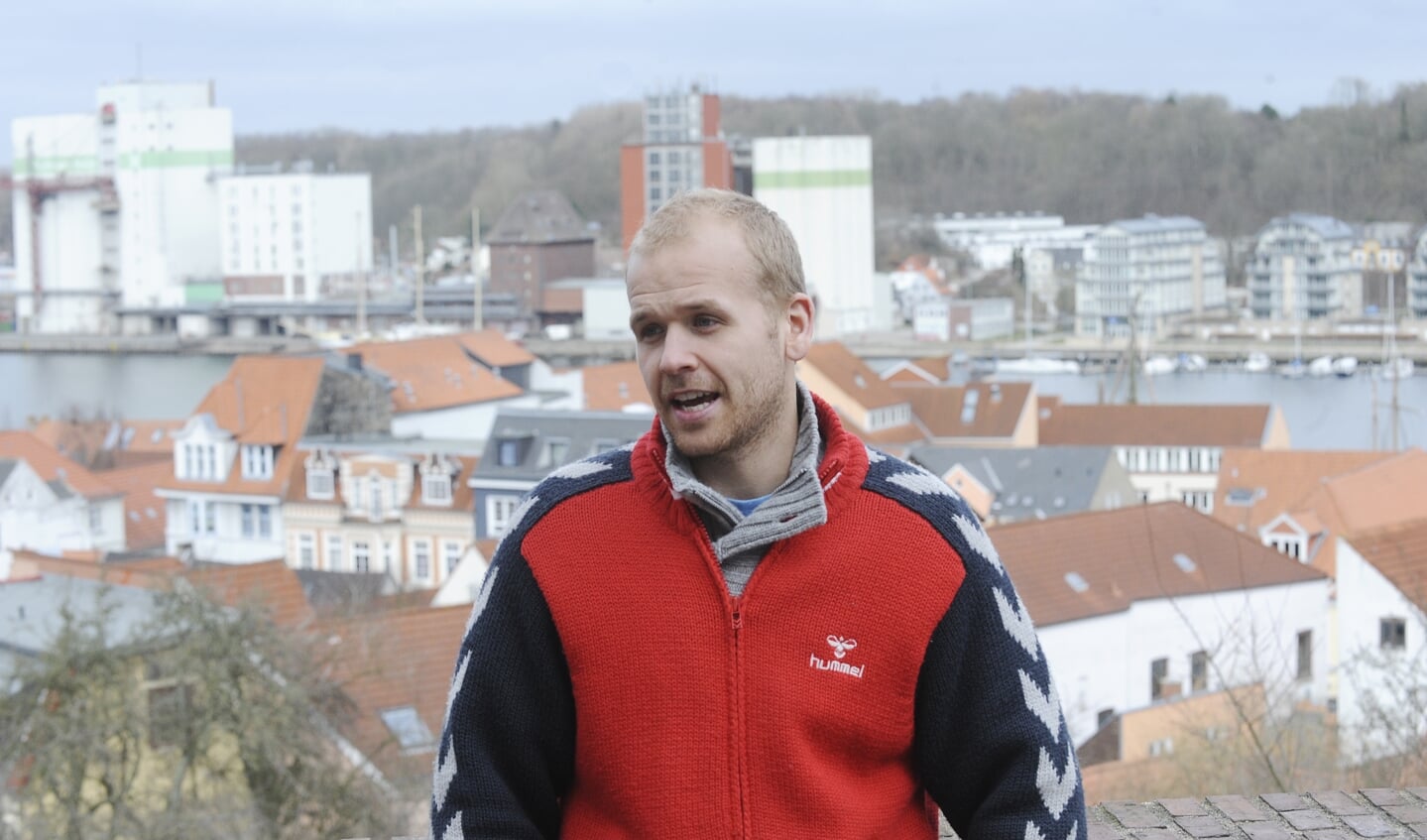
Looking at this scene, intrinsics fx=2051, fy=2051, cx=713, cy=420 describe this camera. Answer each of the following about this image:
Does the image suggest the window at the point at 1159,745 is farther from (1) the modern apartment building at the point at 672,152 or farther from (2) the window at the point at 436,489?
(1) the modern apartment building at the point at 672,152

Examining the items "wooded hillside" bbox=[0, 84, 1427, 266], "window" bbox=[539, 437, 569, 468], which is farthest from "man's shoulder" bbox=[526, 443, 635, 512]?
"wooded hillside" bbox=[0, 84, 1427, 266]

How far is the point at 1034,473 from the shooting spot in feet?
54.4

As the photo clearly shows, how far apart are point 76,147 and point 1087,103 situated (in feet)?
90.7

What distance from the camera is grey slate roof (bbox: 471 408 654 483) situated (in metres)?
14.4

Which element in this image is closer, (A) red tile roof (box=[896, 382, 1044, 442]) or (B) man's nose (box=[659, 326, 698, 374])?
(B) man's nose (box=[659, 326, 698, 374])

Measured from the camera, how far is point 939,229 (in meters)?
57.8

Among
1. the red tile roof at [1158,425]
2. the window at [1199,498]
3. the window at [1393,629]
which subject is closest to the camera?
the window at [1393,629]

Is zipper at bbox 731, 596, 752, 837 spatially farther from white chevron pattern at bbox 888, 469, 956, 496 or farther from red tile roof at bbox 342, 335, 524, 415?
red tile roof at bbox 342, 335, 524, 415

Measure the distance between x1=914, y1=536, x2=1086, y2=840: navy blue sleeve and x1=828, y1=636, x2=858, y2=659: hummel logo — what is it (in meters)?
0.05

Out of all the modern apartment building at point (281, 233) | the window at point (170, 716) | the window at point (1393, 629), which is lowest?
the window at point (1393, 629)

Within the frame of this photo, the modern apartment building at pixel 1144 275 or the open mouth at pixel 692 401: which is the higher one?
the open mouth at pixel 692 401

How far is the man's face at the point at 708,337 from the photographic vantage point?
106cm

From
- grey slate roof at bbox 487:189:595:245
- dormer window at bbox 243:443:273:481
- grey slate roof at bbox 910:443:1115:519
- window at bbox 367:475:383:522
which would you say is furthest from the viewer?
grey slate roof at bbox 487:189:595:245

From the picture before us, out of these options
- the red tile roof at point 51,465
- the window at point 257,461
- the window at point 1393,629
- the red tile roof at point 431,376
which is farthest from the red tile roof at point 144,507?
the window at point 1393,629
